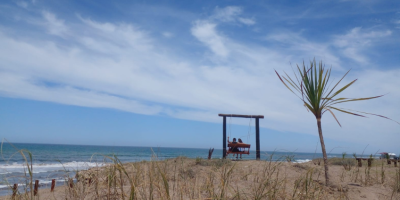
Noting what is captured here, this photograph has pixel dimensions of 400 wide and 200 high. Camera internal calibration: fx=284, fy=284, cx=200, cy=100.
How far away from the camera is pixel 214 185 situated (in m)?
3.77

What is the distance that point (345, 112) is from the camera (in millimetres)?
4629

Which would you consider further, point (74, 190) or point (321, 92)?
point (321, 92)

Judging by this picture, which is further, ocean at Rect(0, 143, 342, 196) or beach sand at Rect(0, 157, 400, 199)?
ocean at Rect(0, 143, 342, 196)

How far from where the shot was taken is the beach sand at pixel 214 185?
2705 mm

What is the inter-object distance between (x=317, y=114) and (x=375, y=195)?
5.21 feet

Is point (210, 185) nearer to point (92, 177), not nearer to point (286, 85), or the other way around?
point (92, 177)

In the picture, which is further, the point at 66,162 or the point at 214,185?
the point at 66,162

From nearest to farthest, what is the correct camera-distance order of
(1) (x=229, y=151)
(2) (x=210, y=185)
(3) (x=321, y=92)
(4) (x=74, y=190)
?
1. (4) (x=74, y=190)
2. (2) (x=210, y=185)
3. (3) (x=321, y=92)
4. (1) (x=229, y=151)

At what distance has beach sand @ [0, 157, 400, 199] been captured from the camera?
2.71m

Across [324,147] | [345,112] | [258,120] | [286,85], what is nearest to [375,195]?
[324,147]

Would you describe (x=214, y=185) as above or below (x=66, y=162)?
above

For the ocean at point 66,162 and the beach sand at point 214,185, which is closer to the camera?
the beach sand at point 214,185

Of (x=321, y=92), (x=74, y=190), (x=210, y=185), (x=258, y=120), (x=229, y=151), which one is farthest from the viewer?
(x=258, y=120)

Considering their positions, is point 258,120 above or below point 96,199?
above
